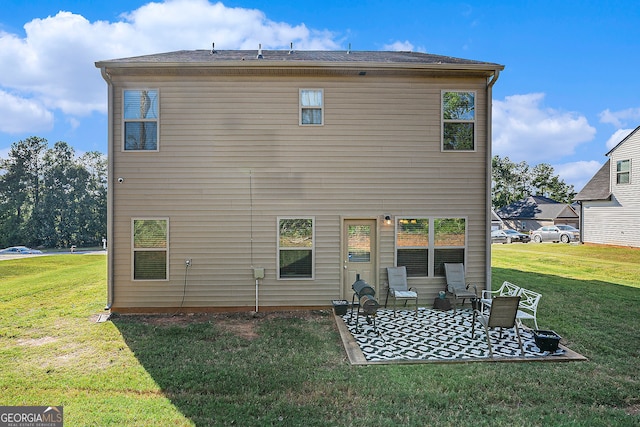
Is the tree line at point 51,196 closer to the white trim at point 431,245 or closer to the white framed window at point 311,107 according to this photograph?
the white framed window at point 311,107

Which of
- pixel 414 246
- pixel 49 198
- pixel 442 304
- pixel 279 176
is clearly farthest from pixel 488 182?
pixel 49 198

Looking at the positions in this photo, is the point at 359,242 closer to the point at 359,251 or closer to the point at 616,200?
the point at 359,251

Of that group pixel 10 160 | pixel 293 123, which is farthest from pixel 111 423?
pixel 10 160

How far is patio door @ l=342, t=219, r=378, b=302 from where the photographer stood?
789 cm

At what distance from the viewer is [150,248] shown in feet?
25.0

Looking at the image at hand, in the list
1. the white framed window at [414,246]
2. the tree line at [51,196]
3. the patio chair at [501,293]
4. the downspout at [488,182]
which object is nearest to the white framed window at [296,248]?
the white framed window at [414,246]

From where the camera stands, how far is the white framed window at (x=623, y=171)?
745 inches

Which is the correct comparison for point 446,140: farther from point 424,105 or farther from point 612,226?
point 612,226

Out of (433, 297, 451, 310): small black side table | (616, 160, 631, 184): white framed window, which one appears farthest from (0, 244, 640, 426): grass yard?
(616, 160, 631, 184): white framed window

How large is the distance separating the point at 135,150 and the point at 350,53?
21.1 feet

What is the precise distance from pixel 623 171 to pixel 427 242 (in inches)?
744

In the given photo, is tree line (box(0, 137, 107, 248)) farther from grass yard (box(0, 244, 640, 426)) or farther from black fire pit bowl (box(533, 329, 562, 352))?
black fire pit bowl (box(533, 329, 562, 352))

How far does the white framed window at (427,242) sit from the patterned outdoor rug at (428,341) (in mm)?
1133

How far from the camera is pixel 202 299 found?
7645 mm
